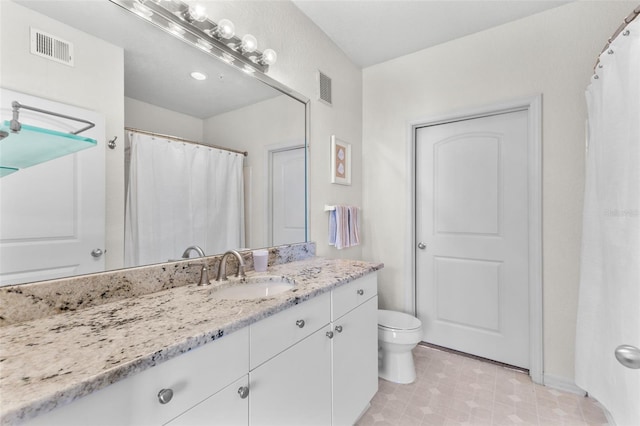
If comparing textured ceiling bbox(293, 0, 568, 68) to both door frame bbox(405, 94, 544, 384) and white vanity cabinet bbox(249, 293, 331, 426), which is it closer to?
door frame bbox(405, 94, 544, 384)

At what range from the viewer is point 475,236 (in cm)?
229

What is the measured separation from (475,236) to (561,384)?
1072mm

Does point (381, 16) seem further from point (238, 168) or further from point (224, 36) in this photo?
point (238, 168)

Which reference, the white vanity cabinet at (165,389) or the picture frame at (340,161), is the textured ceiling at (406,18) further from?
the white vanity cabinet at (165,389)

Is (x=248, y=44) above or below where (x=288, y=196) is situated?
above

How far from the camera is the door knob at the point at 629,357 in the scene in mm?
510

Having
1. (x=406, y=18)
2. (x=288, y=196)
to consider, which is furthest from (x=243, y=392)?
(x=406, y=18)

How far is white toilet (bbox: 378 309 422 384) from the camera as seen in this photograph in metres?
1.92

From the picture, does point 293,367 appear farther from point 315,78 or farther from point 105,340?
point 315,78

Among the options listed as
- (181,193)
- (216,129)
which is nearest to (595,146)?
(216,129)

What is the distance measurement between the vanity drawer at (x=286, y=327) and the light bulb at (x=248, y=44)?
1304mm

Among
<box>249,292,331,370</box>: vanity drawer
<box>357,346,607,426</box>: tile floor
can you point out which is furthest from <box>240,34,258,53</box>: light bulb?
<box>357,346,607,426</box>: tile floor

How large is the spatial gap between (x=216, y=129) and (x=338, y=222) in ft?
3.68

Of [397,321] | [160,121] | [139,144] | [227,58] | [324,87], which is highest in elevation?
[324,87]
